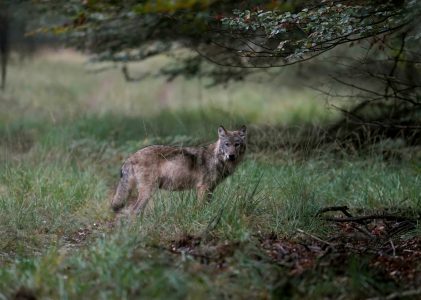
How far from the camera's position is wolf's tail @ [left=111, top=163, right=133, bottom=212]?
9633 mm

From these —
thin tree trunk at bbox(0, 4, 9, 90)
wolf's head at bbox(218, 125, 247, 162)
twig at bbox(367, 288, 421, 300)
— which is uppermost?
twig at bbox(367, 288, 421, 300)

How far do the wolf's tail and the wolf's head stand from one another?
121cm

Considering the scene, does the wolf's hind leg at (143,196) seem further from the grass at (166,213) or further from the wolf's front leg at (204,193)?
the wolf's front leg at (204,193)

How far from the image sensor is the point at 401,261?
22.4ft

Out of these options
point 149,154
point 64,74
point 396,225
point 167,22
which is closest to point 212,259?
point 396,225

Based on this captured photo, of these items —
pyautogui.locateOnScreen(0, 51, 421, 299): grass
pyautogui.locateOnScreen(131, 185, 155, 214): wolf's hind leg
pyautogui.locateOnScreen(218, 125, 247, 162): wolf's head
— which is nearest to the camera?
pyautogui.locateOnScreen(0, 51, 421, 299): grass

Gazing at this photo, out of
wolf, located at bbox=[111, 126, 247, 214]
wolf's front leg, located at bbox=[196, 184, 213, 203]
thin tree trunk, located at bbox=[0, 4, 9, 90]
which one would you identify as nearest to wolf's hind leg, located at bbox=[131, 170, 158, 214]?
wolf, located at bbox=[111, 126, 247, 214]

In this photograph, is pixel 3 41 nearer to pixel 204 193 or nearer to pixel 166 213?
pixel 204 193

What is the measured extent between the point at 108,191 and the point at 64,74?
18.4m

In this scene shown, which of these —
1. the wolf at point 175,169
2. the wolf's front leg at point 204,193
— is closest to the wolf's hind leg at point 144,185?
the wolf at point 175,169

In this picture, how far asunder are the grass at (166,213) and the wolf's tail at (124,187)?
0.22m

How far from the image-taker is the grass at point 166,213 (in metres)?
5.84

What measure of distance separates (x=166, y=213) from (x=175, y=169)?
165 centimetres

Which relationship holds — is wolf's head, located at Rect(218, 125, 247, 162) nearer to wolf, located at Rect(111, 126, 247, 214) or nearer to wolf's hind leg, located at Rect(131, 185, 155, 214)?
wolf, located at Rect(111, 126, 247, 214)
